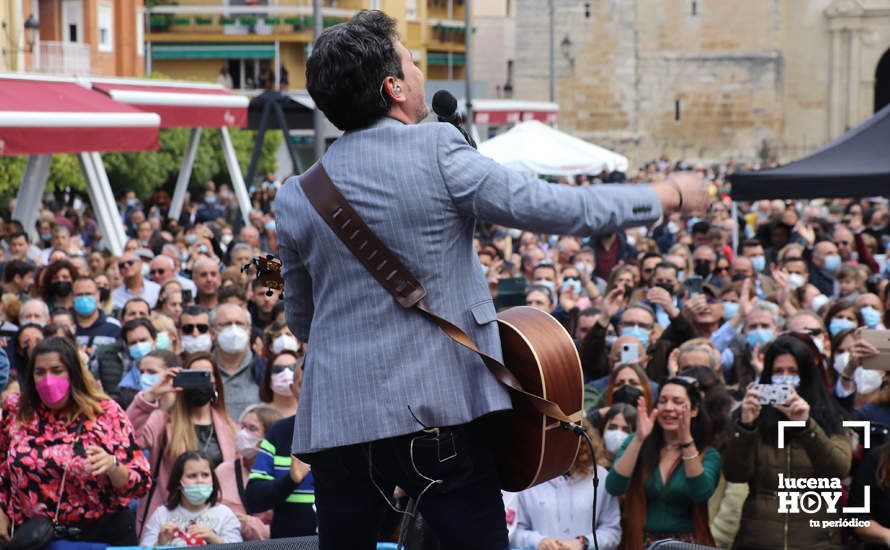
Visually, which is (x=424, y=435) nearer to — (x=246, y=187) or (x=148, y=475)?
(x=148, y=475)

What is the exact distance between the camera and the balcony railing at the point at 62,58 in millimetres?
32188

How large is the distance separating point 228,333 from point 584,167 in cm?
1315

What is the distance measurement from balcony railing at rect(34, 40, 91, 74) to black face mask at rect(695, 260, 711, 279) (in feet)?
63.1

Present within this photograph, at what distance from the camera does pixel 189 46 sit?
5066 cm

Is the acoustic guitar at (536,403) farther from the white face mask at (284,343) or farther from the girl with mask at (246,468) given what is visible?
the white face mask at (284,343)

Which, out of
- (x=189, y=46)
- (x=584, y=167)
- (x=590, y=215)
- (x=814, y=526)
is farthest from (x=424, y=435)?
(x=189, y=46)

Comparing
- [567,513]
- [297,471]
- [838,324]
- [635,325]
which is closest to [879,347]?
[567,513]

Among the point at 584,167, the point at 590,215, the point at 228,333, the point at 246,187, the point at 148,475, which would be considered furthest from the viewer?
the point at 246,187

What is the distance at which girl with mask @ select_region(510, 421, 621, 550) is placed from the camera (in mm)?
6957

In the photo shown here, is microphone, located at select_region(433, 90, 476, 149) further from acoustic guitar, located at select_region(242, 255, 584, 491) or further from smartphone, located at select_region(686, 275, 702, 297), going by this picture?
smartphone, located at select_region(686, 275, 702, 297)

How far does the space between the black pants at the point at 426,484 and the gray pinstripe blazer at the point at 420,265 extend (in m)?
0.06

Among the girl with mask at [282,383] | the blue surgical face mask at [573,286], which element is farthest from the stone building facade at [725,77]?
the girl with mask at [282,383]

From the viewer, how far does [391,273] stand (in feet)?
12.0

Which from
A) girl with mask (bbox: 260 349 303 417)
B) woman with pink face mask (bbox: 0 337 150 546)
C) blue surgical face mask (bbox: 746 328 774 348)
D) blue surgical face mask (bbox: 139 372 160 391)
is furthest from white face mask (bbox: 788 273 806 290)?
woman with pink face mask (bbox: 0 337 150 546)
